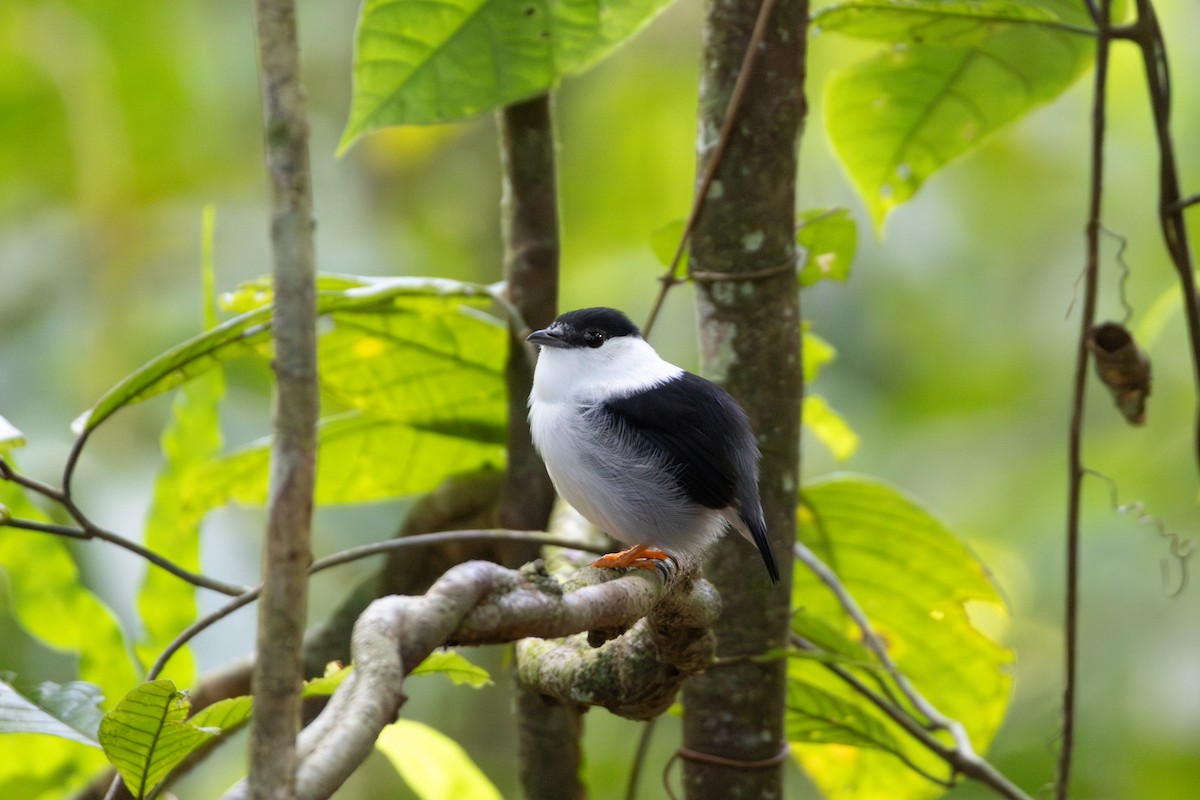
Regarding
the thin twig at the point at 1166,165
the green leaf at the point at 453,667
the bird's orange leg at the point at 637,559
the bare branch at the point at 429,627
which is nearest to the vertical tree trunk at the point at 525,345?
the bird's orange leg at the point at 637,559

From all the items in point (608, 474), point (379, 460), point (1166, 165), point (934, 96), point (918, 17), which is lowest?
point (379, 460)

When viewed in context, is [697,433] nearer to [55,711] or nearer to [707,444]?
[707,444]

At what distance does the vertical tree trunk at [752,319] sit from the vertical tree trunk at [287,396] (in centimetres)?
116

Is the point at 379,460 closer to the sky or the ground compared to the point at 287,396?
closer to the ground

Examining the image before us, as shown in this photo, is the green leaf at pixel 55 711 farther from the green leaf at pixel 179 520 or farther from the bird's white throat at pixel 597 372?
the bird's white throat at pixel 597 372

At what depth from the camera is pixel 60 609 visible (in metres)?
1.89

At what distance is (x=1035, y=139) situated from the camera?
15.1ft

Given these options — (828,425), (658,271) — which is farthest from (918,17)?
(658,271)

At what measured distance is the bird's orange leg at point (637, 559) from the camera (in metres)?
1.59

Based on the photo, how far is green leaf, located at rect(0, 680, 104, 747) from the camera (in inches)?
52.0

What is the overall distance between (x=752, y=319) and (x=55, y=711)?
114 centimetres

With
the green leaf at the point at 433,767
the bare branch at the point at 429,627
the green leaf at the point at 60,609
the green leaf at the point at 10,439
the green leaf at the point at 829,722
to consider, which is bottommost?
the green leaf at the point at 433,767

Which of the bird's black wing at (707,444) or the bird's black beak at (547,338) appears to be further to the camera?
the bird's black beak at (547,338)

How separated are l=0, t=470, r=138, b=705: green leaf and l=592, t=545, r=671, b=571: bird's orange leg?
2.69ft
